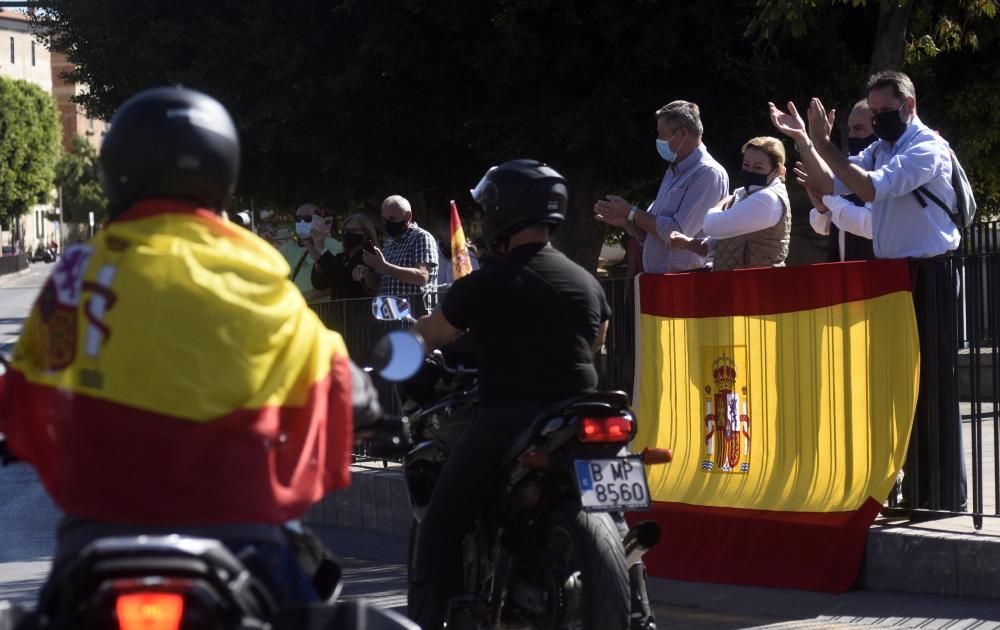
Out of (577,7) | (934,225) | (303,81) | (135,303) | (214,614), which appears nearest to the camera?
(214,614)

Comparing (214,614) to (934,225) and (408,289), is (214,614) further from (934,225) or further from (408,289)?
(408,289)

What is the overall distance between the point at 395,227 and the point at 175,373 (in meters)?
8.82

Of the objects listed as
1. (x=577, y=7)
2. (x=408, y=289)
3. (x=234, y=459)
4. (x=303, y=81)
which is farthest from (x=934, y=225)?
(x=303, y=81)

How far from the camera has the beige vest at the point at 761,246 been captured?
9.29 meters

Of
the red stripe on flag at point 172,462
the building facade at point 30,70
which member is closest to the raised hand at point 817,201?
the red stripe on flag at point 172,462

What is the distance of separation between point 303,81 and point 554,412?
54.0ft

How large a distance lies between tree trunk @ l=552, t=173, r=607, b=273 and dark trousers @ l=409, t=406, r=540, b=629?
57.0 ft

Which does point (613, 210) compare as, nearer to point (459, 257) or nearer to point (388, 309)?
point (459, 257)

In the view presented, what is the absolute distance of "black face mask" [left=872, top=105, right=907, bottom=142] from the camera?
854cm

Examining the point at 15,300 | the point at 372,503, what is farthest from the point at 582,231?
the point at 15,300

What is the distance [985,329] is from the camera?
7.74 metres

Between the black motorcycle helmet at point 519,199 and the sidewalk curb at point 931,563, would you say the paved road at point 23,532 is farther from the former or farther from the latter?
the sidewalk curb at point 931,563

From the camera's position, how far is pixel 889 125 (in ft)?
28.1

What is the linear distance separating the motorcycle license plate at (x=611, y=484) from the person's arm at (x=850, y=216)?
11.5 feet
